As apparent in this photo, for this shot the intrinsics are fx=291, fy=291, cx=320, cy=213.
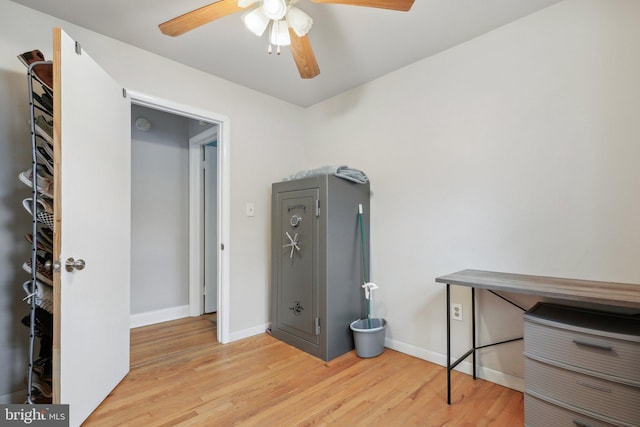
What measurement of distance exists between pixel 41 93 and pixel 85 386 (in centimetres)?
173

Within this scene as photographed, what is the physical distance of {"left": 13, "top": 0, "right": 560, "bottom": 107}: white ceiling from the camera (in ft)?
5.82

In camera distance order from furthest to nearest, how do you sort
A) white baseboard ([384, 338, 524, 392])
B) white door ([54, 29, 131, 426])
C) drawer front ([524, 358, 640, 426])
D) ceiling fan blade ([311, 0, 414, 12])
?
1. white baseboard ([384, 338, 524, 392])
2. white door ([54, 29, 131, 426])
3. ceiling fan blade ([311, 0, 414, 12])
4. drawer front ([524, 358, 640, 426])

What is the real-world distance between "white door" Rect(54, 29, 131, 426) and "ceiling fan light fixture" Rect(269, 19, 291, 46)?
3.36 ft

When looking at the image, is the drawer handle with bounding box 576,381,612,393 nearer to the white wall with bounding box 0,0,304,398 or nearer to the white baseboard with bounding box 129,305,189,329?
the white wall with bounding box 0,0,304,398

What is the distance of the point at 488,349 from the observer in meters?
1.98

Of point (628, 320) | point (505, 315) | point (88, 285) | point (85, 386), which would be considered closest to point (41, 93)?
point (88, 285)

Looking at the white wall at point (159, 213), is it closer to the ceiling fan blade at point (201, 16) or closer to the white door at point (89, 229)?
the white door at point (89, 229)

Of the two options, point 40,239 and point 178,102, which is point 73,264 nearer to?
point 40,239

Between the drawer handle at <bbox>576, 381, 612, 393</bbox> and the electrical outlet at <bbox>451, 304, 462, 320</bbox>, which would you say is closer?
the drawer handle at <bbox>576, 381, 612, 393</bbox>

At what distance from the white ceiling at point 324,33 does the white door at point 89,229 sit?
44cm

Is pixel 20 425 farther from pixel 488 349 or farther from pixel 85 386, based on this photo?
pixel 488 349

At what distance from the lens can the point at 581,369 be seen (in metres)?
1.29

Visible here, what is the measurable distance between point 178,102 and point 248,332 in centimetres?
214

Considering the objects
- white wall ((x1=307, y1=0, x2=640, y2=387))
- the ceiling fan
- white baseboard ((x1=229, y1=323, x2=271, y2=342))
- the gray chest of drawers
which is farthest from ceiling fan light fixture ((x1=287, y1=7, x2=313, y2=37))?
white baseboard ((x1=229, y1=323, x2=271, y2=342))
